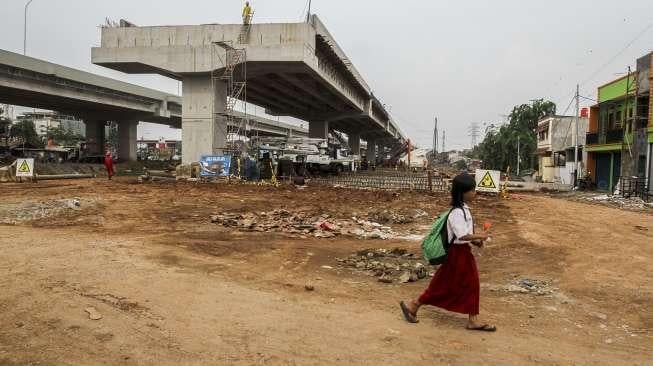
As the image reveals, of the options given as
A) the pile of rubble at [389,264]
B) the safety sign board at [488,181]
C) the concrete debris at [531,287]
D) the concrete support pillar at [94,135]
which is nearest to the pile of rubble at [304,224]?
the pile of rubble at [389,264]

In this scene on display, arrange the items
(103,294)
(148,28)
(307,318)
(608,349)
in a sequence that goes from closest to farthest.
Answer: (608,349) < (307,318) < (103,294) < (148,28)

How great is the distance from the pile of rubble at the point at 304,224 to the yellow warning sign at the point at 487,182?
9442 mm

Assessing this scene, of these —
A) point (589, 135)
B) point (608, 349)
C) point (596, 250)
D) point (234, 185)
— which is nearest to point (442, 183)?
point (234, 185)

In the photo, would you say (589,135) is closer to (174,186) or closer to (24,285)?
(174,186)

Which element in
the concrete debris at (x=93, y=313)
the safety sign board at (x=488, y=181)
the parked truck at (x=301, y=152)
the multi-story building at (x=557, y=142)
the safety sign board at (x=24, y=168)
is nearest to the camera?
the concrete debris at (x=93, y=313)

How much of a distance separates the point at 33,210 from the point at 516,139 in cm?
5731

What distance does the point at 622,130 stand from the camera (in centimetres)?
2967

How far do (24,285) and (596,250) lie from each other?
9458 mm

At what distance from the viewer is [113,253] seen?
7520 millimetres

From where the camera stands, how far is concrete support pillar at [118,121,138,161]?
185ft

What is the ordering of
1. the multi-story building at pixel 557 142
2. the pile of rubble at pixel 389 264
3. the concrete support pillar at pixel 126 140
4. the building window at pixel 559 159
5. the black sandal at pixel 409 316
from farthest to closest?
the concrete support pillar at pixel 126 140 < the multi-story building at pixel 557 142 < the building window at pixel 559 159 < the pile of rubble at pixel 389 264 < the black sandal at pixel 409 316

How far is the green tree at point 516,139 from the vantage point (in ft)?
199

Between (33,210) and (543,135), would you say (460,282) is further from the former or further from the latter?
(543,135)

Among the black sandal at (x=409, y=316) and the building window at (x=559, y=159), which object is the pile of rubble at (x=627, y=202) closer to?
the black sandal at (x=409, y=316)
